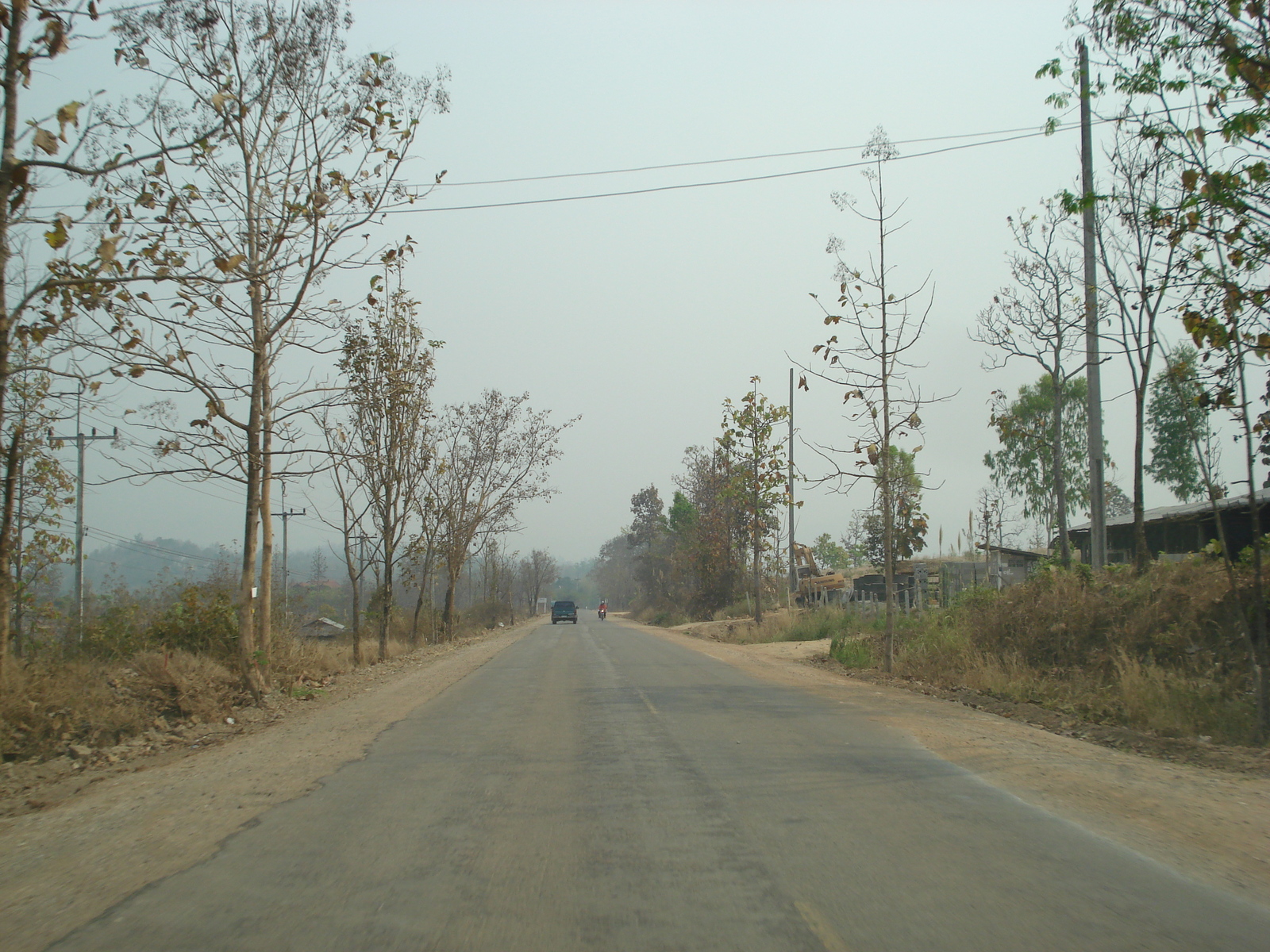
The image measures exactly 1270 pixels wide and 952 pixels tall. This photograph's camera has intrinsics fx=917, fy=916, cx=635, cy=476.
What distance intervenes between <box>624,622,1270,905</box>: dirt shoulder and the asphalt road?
1.08 feet

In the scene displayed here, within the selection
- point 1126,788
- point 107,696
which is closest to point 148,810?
point 107,696

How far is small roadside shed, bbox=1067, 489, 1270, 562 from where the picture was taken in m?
24.0

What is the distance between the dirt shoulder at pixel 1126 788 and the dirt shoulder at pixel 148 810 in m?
6.27

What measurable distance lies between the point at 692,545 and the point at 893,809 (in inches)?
1917

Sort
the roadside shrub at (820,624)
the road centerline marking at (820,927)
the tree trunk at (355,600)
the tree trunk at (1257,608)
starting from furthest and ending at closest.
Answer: the roadside shrub at (820,624)
the tree trunk at (355,600)
the tree trunk at (1257,608)
the road centerline marking at (820,927)

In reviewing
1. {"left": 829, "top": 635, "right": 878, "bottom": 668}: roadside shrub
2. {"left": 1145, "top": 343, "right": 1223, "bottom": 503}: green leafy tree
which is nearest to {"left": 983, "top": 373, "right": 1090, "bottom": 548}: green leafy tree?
{"left": 1145, "top": 343, "right": 1223, "bottom": 503}: green leafy tree

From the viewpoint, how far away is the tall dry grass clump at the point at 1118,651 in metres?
11.4

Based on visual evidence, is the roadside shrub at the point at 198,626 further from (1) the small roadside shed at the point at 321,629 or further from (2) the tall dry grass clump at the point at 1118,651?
(2) the tall dry grass clump at the point at 1118,651

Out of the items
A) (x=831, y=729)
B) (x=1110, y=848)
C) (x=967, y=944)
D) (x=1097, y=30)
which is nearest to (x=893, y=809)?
(x=1110, y=848)

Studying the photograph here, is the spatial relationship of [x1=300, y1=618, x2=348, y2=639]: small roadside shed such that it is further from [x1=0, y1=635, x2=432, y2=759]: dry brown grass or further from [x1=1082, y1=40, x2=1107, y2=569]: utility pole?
[x1=1082, y1=40, x2=1107, y2=569]: utility pole

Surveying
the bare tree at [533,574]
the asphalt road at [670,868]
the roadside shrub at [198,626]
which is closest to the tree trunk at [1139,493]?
the asphalt road at [670,868]

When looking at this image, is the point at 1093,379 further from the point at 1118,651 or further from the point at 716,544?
the point at 716,544

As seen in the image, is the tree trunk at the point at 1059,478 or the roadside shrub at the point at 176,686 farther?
the tree trunk at the point at 1059,478

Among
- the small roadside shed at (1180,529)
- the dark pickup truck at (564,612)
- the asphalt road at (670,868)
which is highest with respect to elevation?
the small roadside shed at (1180,529)
